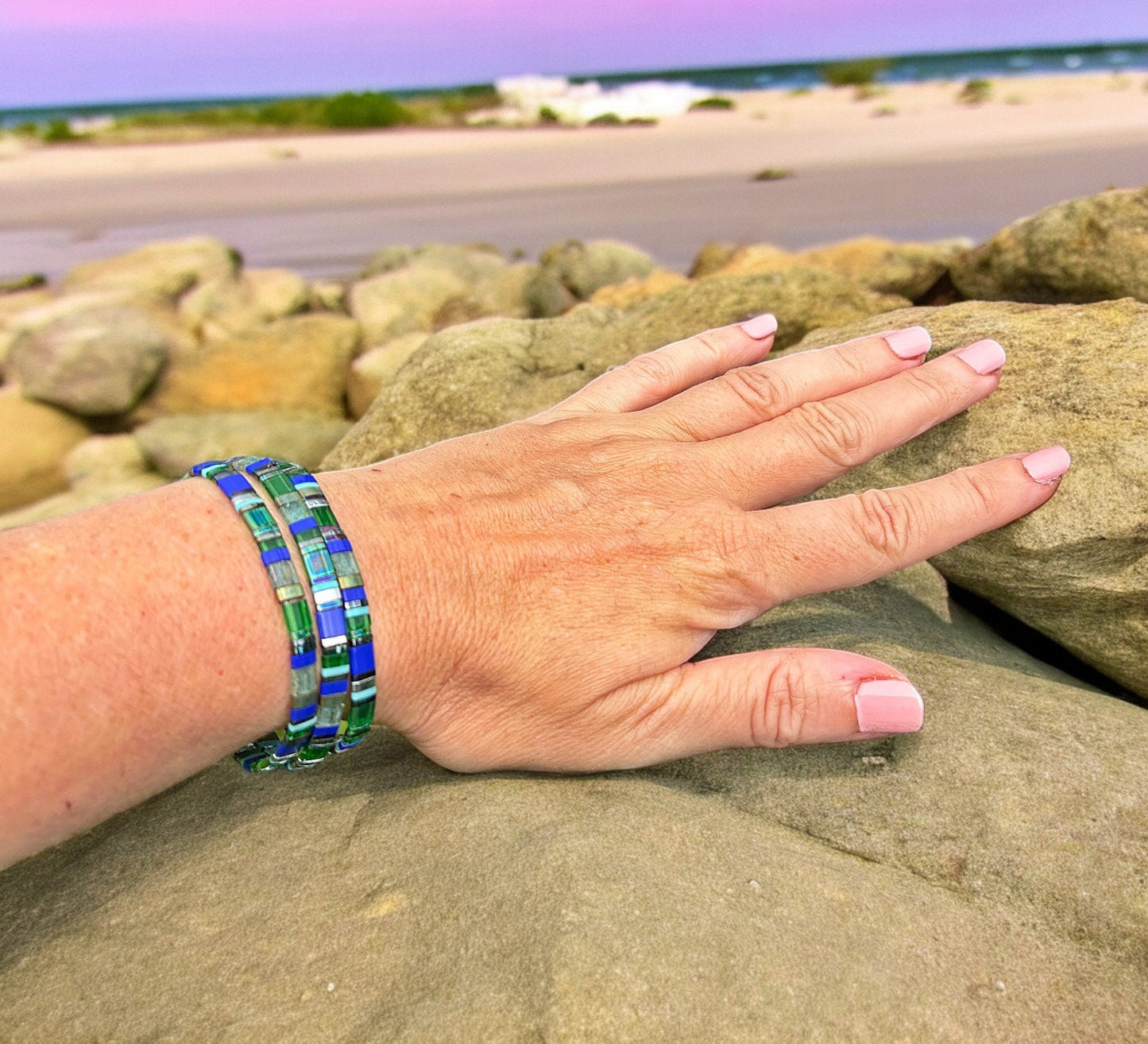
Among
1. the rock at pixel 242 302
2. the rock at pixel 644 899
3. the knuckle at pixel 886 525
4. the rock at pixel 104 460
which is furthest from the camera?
the rock at pixel 242 302

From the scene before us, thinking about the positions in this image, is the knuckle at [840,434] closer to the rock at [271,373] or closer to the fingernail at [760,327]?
the fingernail at [760,327]

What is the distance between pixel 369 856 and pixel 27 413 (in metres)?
4.87

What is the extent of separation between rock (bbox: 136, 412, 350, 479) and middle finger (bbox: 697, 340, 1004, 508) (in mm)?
2826

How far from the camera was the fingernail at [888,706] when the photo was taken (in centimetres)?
140

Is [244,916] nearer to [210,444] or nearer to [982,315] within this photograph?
[982,315]

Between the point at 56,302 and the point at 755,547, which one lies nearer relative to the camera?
the point at 755,547

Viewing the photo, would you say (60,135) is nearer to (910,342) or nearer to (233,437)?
(233,437)

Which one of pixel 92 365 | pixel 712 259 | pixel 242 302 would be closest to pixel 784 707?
pixel 712 259

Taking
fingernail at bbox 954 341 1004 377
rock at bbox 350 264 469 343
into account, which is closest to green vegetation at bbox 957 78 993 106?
rock at bbox 350 264 469 343

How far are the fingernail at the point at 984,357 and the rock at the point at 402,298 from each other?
13.9 feet

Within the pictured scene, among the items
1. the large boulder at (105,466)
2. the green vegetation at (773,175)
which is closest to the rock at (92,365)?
the large boulder at (105,466)

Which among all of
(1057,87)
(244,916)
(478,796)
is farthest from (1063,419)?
(1057,87)

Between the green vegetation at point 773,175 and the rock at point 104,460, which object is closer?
the rock at point 104,460

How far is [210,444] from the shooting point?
4.53 metres
